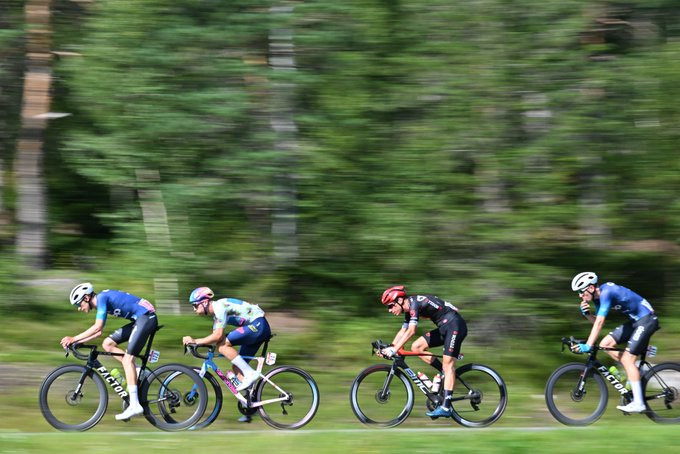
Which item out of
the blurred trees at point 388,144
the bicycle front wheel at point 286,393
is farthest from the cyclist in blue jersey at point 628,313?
the bicycle front wheel at point 286,393

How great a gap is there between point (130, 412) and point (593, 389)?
6.17 meters

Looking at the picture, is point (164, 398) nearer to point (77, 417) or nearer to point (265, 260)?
point (77, 417)

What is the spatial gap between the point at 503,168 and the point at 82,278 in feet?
28.7

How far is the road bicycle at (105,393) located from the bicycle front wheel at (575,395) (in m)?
4.68

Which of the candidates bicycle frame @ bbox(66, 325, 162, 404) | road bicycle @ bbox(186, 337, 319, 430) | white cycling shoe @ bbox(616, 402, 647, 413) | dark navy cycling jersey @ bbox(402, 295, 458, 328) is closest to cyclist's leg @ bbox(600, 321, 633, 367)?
white cycling shoe @ bbox(616, 402, 647, 413)

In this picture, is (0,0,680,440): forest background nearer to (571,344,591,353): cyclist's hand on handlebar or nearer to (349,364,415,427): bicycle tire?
(571,344,591,353): cyclist's hand on handlebar

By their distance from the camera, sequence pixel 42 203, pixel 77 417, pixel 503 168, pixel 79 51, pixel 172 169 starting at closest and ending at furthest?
pixel 77 417
pixel 503 168
pixel 172 169
pixel 79 51
pixel 42 203

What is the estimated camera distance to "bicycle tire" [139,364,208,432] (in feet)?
39.3

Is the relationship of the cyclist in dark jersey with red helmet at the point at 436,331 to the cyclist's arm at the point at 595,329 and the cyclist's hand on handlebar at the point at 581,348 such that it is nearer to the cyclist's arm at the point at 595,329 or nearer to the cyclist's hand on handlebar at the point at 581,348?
the cyclist's hand on handlebar at the point at 581,348

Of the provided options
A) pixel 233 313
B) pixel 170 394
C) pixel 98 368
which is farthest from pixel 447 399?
pixel 98 368

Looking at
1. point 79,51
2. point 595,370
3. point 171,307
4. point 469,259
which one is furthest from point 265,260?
point 595,370

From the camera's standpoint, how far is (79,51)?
1758 centimetres

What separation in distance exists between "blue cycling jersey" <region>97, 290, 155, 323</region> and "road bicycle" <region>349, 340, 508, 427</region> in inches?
118

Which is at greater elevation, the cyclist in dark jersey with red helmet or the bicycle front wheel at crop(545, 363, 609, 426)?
the cyclist in dark jersey with red helmet
